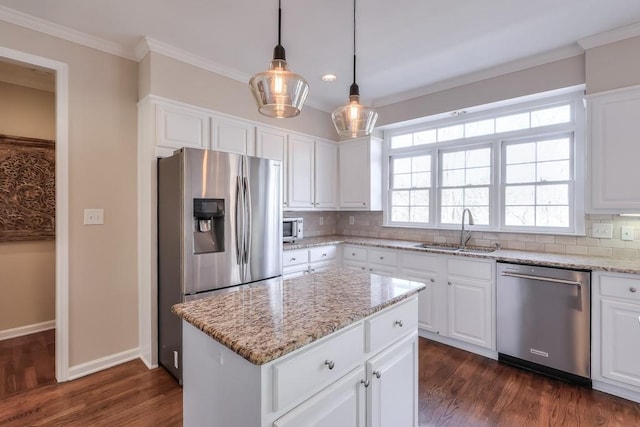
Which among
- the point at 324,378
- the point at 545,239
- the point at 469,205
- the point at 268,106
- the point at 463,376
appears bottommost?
the point at 463,376

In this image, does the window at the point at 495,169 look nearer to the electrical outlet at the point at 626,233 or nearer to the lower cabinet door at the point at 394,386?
the electrical outlet at the point at 626,233

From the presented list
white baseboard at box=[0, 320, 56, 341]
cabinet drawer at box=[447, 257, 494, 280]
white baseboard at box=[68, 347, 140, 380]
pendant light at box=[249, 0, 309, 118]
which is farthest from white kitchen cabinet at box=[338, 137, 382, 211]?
white baseboard at box=[0, 320, 56, 341]

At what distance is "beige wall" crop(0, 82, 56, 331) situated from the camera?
308cm

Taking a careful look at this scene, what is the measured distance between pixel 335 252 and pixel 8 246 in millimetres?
3356

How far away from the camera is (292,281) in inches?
69.6

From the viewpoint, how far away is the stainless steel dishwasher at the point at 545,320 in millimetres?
2262

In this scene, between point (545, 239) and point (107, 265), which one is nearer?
point (107, 265)

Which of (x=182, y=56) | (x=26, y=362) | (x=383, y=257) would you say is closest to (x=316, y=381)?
(x=383, y=257)

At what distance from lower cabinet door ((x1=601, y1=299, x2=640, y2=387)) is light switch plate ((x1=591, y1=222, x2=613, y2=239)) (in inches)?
29.4

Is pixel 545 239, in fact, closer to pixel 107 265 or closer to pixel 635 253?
pixel 635 253

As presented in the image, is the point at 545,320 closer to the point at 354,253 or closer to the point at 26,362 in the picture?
the point at 354,253

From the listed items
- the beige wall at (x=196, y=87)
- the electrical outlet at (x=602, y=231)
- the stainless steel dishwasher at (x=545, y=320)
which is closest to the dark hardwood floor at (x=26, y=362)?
the beige wall at (x=196, y=87)

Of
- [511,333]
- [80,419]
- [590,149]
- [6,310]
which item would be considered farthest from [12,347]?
[590,149]

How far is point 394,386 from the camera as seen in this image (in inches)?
57.4
